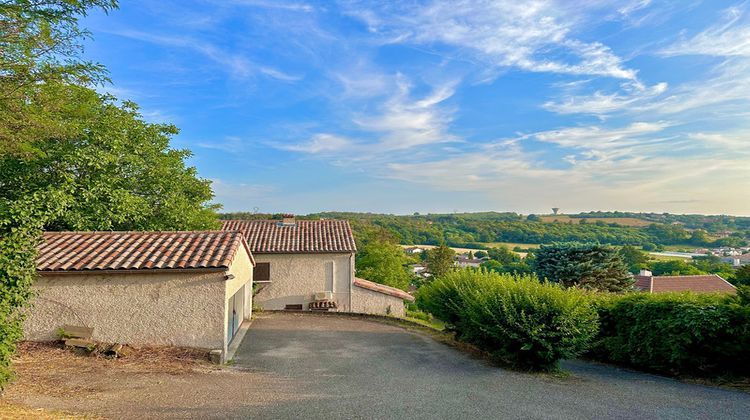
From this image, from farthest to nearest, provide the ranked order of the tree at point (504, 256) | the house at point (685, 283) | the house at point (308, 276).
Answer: the tree at point (504, 256) → the house at point (685, 283) → the house at point (308, 276)

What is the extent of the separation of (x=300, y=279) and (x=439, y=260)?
30941 mm

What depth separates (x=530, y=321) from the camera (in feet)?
31.1

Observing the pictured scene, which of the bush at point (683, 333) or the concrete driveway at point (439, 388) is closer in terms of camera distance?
the concrete driveway at point (439, 388)

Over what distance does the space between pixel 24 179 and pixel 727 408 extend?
20671 mm

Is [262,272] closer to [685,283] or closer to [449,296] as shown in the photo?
[449,296]

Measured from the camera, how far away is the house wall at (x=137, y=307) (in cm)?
953

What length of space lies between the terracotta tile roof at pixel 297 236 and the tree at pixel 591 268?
34.4ft

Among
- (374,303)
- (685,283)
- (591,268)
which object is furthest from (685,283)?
(374,303)

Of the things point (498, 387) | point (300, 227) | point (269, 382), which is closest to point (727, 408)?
point (498, 387)

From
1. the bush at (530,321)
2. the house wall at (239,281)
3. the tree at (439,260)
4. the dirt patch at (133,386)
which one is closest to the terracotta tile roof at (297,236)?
the house wall at (239,281)

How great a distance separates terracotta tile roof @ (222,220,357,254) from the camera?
68.7ft

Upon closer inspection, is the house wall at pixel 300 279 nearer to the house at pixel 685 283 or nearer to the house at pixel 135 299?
the house at pixel 135 299

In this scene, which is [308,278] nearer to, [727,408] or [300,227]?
[300,227]

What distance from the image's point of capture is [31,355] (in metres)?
8.70
